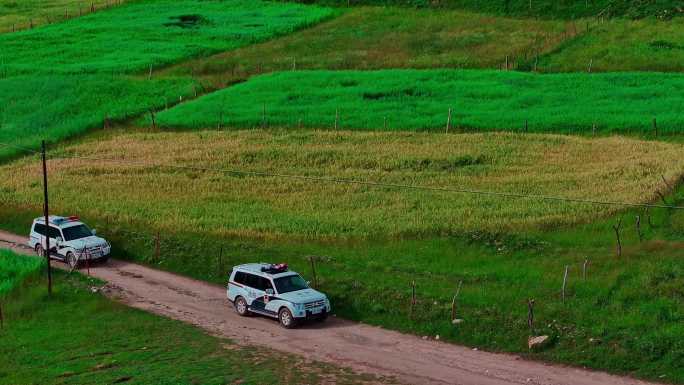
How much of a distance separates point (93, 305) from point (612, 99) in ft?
133

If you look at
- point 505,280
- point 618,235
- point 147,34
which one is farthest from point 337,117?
point 147,34

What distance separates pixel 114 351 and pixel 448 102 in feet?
133

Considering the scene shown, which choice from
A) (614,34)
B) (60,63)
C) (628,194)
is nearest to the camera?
(628,194)

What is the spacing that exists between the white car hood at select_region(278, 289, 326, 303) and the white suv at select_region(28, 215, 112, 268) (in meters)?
12.9

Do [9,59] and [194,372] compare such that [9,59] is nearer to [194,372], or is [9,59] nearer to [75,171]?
[75,171]

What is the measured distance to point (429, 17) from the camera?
100625 millimetres

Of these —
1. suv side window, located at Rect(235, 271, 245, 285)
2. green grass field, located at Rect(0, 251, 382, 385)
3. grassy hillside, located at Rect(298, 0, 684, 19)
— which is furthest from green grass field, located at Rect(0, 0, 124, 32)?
suv side window, located at Rect(235, 271, 245, 285)

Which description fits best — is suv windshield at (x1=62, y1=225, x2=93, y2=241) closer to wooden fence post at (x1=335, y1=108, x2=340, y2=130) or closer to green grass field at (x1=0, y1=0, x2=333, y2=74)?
wooden fence post at (x1=335, y1=108, x2=340, y2=130)

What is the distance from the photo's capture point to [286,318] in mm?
38812

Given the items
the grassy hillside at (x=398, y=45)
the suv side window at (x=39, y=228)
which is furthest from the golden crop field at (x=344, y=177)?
the grassy hillside at (x=398, y=45)

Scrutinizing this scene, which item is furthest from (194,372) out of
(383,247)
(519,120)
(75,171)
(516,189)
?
(519,120)

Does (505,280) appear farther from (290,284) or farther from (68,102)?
(68,102)

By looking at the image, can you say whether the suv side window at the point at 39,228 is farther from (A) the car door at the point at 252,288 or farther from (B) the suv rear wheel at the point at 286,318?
(B) the suv rear wheel at the point at 286,318

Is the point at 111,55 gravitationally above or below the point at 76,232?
above
